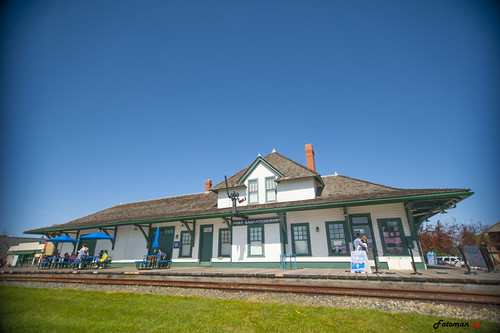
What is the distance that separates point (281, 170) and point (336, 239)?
579 cm

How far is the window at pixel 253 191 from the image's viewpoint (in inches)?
626

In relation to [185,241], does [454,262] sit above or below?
below

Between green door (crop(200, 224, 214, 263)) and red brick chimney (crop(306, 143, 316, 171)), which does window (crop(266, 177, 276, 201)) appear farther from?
green door (crop(200, 224, 214, 263))

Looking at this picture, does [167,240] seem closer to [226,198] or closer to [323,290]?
[226,198]

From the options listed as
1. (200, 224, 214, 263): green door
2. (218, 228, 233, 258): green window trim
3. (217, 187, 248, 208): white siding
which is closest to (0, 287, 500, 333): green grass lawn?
(218, 228, 233, 258): green window trim

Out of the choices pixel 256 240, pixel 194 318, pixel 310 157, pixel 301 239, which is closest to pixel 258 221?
pixel 256 240

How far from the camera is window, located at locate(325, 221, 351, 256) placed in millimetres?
12314

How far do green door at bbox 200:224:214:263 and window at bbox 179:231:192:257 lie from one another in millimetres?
1039

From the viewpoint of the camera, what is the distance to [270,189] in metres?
15.7

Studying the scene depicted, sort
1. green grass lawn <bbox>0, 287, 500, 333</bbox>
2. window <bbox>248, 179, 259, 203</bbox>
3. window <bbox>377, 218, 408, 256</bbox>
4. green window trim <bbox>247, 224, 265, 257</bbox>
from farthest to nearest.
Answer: window <bbox>248, 179, 259, 203</bbox> → green window trim <bbox>247, 224, 265, 257</bbox> → window <bbox>377, 218, 408, 256</bbox> → green grass lawn <bbox>0, 287, 500, 333</bbox>

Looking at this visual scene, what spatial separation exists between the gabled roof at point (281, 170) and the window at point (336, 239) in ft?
10.7

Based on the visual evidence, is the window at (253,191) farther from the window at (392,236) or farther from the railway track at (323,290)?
the window at (392,236)

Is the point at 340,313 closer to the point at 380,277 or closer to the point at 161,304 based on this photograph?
the point at 380,277

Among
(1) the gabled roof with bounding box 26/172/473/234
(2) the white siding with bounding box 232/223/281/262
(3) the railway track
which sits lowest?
(3) the railway track
